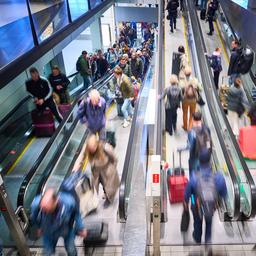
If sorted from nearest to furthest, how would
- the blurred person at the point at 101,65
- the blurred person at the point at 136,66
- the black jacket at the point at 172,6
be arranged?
1. the blurred person at the point at 136,66
2. the blurred person at the point at 101,65
3. the black jacket at the point at 172,6

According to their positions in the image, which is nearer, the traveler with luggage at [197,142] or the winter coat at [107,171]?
the traveler with luggage at [197,142]

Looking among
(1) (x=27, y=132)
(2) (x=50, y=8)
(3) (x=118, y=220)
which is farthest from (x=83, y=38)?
(3) (x=118, y=220)

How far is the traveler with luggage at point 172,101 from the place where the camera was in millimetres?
6809

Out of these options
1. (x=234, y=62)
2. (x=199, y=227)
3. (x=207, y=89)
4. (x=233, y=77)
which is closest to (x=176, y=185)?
(x=199, y=227)

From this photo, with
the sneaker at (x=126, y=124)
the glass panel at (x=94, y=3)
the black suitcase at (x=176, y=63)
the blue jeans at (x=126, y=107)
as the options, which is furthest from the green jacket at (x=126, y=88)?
the glass panel at (x=94, y=3)

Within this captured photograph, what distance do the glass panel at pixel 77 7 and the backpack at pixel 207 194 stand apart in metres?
7.81

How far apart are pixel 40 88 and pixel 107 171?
333 cm

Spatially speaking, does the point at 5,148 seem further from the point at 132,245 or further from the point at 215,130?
the point at 132,245

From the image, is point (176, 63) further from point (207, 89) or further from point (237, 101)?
point (237, 101)

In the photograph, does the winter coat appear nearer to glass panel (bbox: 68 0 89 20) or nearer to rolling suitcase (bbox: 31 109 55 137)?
rolling suitcase (bbox: 31 109 55 137)

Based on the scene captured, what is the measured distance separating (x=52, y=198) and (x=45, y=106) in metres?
4.46

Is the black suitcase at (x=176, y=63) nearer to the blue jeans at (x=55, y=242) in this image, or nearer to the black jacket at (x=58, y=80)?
the black jacket at (x=58, y=80)

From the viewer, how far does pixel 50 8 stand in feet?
31.4

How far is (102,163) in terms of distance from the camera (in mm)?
4957
